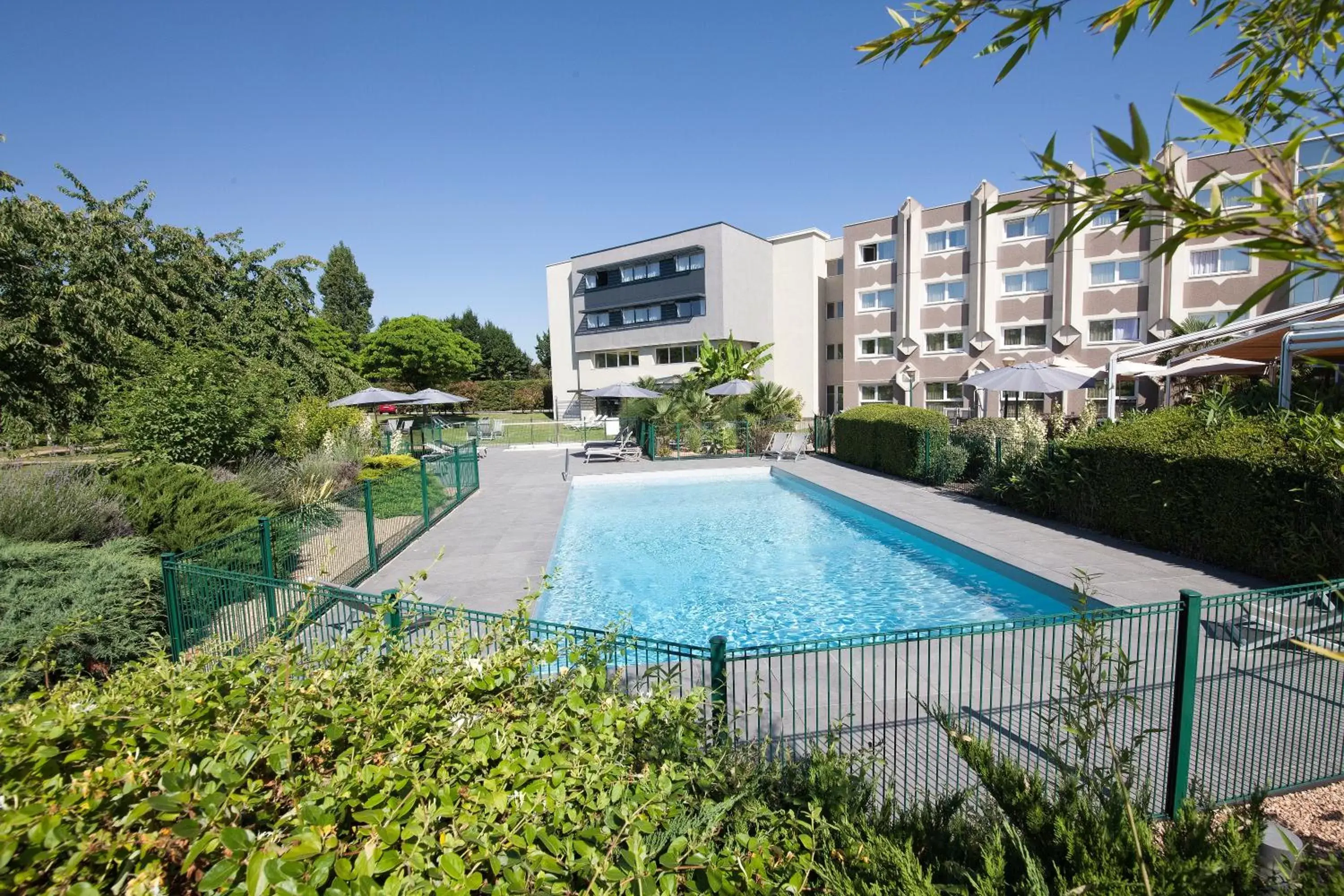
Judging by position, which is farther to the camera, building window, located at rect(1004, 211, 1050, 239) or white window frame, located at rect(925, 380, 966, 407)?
white window frame, located at rect(925, 380, 966, 407)

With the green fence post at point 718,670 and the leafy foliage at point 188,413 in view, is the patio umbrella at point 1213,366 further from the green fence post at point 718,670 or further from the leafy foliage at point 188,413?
the leafy foliage at point 188,413

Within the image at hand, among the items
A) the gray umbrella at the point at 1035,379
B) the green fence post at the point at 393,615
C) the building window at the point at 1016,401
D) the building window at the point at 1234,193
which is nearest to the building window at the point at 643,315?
the building window at the point at 1016,401

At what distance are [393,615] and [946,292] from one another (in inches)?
1314

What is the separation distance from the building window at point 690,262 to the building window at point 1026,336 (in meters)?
16.4

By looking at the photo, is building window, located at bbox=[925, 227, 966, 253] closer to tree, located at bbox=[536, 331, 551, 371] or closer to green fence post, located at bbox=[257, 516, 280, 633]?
green fence post, located at bbox=[257, 516, 280, 633]

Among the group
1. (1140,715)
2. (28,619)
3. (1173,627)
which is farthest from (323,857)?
(1173,627)

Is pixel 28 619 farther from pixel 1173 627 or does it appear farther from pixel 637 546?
pixel 1173 627

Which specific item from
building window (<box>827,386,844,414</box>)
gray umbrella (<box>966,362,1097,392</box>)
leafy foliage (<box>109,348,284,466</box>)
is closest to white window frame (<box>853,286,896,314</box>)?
building window (<box>827,386,844,414</box>)

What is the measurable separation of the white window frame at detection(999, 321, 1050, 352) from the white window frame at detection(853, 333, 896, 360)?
5067 millimetres

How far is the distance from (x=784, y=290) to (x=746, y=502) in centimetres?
2612

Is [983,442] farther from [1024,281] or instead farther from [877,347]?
[877,347]

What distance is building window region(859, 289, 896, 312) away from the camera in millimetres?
35062

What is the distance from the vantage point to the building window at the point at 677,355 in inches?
1598

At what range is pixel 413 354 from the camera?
56.3 metres
